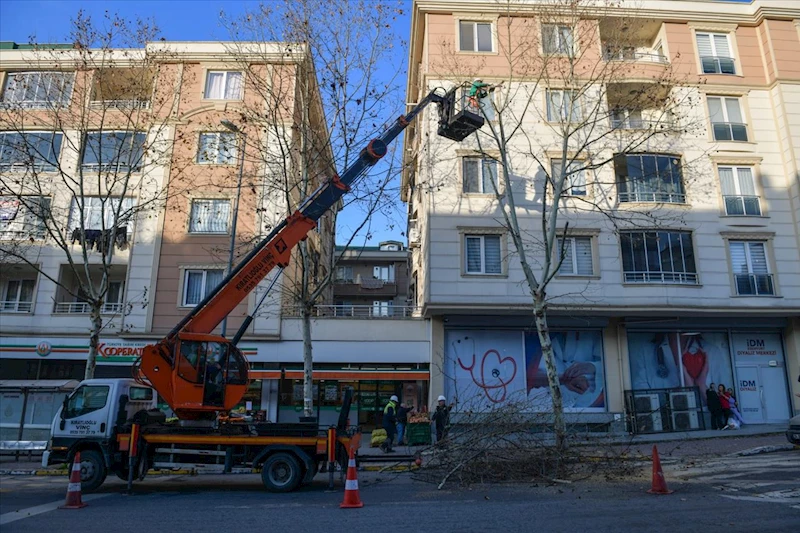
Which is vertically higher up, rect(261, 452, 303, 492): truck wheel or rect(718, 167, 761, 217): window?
rect(718, 167, 761, 217): window

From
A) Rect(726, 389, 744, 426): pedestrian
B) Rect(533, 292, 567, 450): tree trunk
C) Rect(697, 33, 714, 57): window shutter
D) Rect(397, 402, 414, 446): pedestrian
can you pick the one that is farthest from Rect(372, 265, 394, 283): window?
Rect(533, 292, 567, 450): tree trunk

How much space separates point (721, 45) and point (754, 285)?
33.2 feet

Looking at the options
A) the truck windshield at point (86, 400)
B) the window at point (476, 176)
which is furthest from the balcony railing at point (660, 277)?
the truck windshield at point (86, 400)

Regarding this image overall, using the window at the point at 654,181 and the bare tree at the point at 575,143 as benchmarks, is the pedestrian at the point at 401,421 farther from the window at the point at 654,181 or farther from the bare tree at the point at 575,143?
the window at the point at 654,181

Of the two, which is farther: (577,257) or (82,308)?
(82,308)

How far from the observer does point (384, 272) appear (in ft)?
145

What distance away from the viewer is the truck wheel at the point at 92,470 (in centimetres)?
1049

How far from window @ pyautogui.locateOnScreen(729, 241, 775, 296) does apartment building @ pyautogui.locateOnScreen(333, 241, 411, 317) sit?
81.6ft

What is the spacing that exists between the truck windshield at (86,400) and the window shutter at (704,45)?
80.0 feet

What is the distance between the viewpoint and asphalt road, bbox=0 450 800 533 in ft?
23.4

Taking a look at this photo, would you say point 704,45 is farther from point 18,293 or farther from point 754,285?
point 18,293

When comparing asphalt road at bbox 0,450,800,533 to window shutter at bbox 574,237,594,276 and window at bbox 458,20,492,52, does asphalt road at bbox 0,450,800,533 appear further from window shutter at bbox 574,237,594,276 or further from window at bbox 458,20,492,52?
window at bbox 458,20,492,52

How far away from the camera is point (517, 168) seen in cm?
2120

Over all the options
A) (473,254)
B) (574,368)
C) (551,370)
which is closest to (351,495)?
(551,370)
